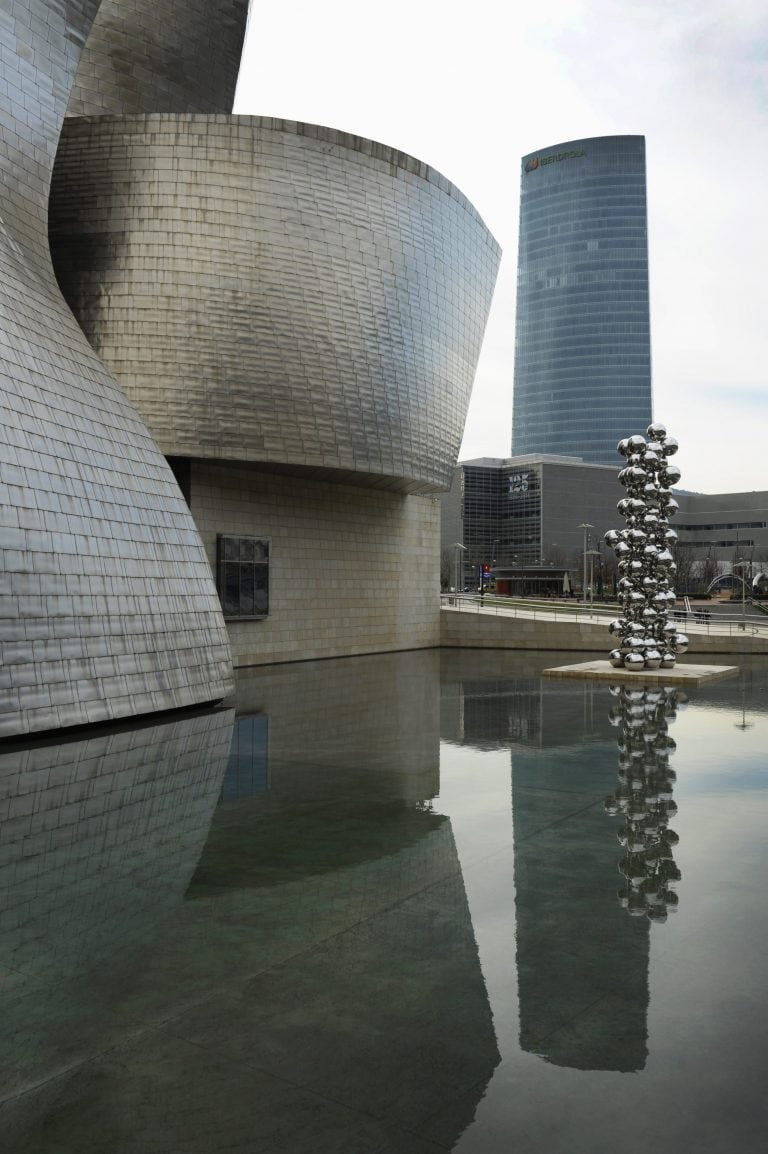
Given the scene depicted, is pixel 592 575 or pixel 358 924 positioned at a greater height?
pixel 592 575

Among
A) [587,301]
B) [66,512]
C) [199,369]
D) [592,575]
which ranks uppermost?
[587,301]

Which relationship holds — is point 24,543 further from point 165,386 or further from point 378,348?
point 378,348

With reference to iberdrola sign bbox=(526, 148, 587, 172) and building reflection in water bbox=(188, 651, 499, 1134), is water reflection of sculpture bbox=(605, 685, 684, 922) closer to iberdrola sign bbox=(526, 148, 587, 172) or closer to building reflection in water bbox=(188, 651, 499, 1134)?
building reflection in water bbox=(188, 651, 499, 1134)

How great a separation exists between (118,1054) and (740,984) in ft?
8.45

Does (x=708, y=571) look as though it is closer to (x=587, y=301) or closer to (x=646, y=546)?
(x=587, y=301)

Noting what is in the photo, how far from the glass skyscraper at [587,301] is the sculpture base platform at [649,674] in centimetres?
12382

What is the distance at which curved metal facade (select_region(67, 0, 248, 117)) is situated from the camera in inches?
920

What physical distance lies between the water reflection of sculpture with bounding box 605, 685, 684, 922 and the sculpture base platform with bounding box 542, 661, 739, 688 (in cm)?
457

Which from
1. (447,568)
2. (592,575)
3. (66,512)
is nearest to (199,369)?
(66,512)

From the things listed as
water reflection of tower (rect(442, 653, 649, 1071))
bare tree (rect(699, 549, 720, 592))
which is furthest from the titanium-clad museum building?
bare tree (rect(699, 549, 720, 592))

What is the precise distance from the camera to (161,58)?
24656 millimetres

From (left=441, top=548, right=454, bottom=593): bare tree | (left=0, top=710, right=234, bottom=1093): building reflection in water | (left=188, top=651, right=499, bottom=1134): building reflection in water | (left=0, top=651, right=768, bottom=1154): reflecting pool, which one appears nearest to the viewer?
(left=0, top=651, right=768, bottom=1154): reflecting pool

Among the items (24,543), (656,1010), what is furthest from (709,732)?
(24,543)

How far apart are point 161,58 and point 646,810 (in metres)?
25.1
